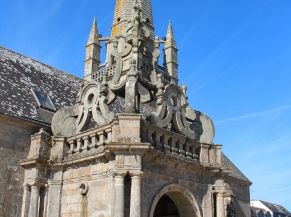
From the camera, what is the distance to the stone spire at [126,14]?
42219 mm

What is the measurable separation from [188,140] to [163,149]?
→ 1.11 m

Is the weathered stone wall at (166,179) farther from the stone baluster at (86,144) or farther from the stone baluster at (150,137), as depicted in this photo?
the stone baluster at (86,144)

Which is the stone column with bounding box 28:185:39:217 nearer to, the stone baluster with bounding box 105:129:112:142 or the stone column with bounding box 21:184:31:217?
the stone column with bounding box 21:184:31:217

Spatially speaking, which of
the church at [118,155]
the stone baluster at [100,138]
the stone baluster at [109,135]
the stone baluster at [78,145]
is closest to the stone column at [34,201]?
the church at [118,155]

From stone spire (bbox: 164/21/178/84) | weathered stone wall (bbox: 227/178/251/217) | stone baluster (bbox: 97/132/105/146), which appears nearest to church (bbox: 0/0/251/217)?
stone baluster (bbox: 97/132/105/146)

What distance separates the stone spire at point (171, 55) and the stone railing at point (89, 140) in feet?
95.7

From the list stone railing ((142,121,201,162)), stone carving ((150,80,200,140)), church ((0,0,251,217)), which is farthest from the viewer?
stone carving ((150,80,200,140))

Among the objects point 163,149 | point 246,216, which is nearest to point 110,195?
point 163,149

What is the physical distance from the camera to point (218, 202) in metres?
11.5

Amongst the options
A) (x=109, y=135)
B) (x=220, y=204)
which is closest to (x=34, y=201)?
(x=109, y=135)

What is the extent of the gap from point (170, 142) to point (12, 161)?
4988 millimetres

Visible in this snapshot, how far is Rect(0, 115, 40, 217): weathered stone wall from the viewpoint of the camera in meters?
12.3

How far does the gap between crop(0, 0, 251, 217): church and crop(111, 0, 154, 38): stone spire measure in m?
29.2

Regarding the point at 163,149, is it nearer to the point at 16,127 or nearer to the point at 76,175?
the point at 76,175
